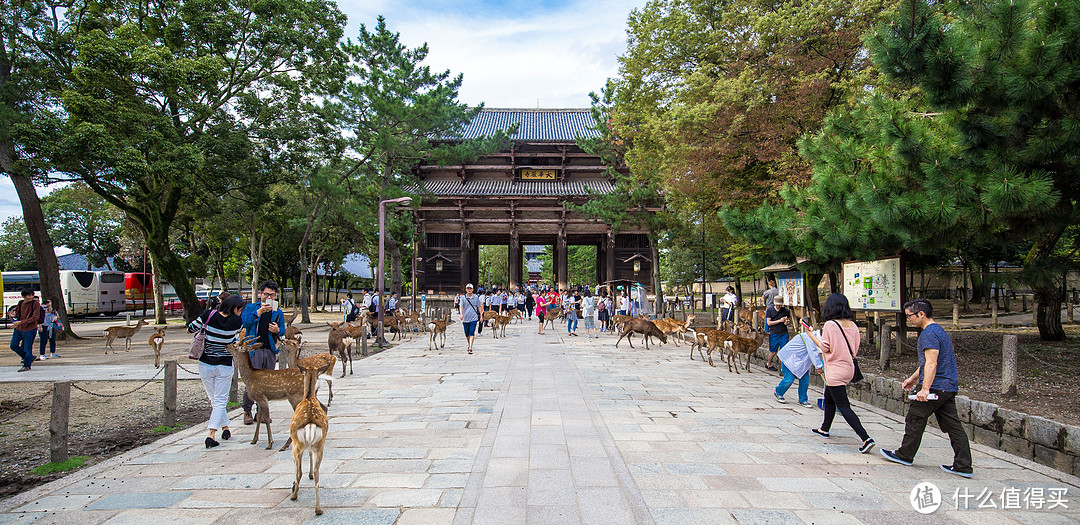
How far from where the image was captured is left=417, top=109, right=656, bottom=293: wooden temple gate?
3064cm

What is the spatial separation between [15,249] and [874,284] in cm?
5699

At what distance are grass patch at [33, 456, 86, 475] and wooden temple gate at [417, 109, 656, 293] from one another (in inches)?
1006

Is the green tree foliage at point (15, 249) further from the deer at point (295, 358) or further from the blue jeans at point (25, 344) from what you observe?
the deer at point (295, 358)

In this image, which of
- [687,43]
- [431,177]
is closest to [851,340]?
[687,43]

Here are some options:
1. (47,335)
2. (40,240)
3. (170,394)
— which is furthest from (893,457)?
(40,240)

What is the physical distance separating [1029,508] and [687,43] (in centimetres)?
1523

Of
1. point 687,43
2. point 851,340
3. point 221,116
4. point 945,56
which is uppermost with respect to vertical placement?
point 687,43

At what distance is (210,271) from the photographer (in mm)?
34844

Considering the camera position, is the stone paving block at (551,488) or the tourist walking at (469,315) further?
the tourist walking at (469,315)

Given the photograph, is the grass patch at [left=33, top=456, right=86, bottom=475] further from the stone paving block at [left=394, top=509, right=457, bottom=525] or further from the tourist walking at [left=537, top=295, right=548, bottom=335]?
the tourist walking at [left=537, top=295, right=548, bottom=335]

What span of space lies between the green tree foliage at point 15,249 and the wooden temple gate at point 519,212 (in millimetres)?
34584

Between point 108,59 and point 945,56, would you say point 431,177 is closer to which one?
point 108,59

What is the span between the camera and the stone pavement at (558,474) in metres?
3.52

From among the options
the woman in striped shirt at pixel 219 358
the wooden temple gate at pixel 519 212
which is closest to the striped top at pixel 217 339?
the woman in striped shirt at pixel 219 358
